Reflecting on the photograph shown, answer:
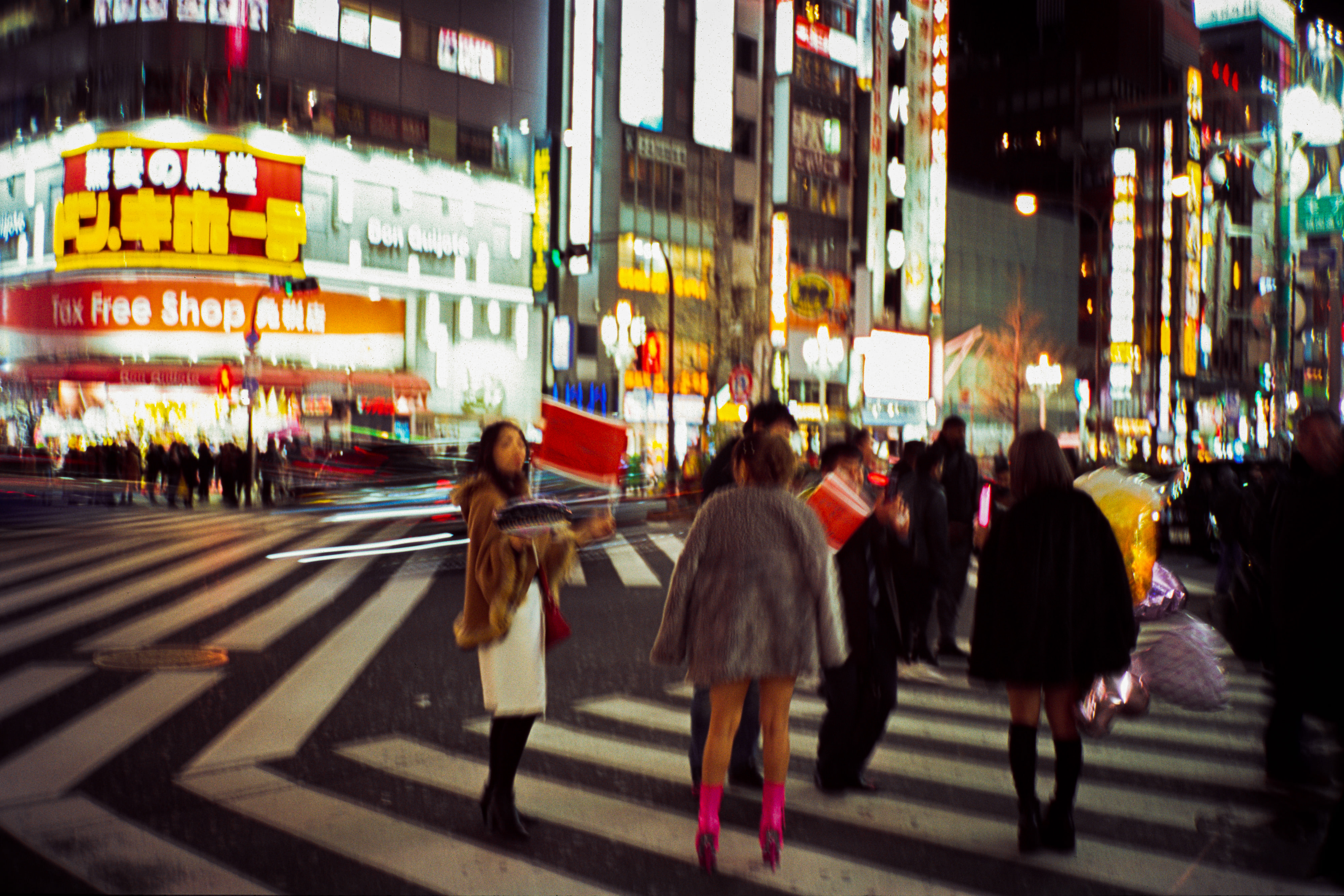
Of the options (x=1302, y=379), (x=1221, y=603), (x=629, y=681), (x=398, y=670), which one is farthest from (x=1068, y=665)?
(x=1302, y=379)

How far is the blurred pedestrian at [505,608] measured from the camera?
16.6 feet

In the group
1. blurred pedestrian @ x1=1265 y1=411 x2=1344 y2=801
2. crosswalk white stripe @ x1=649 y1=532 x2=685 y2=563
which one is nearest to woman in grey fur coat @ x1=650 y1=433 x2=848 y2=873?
blurred pedestrian @ x1=1265 y1=411 x2=1344 y2=801

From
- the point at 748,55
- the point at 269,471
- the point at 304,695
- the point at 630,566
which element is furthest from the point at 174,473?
the point at 748,55

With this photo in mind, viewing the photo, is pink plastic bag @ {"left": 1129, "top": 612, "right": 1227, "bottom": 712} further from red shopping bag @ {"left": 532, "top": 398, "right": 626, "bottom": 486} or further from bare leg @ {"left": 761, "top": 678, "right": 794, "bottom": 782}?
red shopping bag @ {"left": 532, "top": 398, "right": 626, "bottom": 486}

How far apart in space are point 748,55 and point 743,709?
55.6 m

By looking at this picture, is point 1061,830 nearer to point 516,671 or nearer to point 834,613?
point 834,613

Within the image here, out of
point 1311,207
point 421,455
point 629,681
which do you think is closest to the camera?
point 629,681

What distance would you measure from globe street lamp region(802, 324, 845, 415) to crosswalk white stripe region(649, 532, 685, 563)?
32.3 metres

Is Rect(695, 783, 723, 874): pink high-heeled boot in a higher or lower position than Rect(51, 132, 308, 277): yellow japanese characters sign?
lower

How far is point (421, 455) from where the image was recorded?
1906cm

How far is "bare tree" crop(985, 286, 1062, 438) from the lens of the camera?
70188mm

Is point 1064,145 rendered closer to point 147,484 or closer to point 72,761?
point 147,484

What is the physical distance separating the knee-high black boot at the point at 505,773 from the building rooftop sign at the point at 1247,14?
43524 mm

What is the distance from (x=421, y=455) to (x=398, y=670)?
34.6 ft
